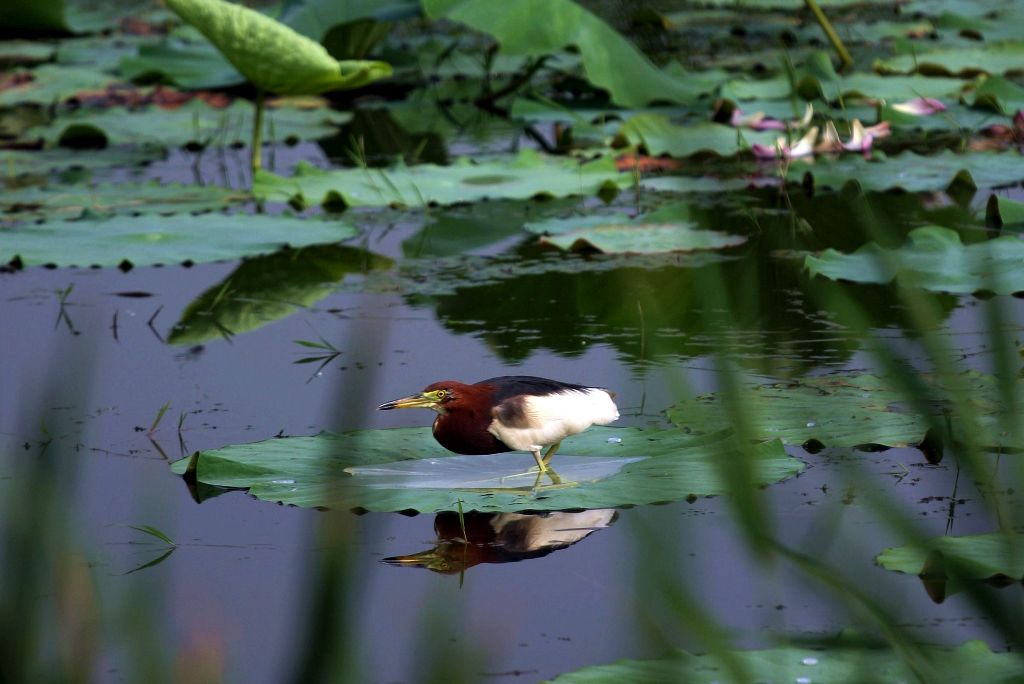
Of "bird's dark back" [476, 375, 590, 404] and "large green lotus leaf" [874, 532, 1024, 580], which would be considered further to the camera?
"bird's dark back" [476, 375, 590, 404]

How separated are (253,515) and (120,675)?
0.69 m

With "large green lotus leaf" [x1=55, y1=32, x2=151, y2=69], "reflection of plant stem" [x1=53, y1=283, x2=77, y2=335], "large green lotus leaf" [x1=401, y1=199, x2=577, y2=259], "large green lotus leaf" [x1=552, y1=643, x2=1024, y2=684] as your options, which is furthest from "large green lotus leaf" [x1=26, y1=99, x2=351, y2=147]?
"large green lotus leaf" [x1=552, y1=643, x2=1024, y2=684]

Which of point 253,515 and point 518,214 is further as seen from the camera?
point 518,214

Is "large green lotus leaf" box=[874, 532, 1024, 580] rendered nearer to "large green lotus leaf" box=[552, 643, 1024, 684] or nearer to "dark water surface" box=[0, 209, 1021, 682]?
"dark water surface" box=[0, 209, 1021, 682]

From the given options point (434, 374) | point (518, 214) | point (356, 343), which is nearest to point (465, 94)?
point (518, 214)

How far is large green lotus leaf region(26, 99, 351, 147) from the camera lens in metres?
6.93

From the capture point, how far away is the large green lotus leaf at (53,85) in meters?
7.99

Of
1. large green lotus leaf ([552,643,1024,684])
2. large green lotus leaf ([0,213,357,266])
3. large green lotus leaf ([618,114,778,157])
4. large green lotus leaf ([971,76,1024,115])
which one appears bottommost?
large green lotus leaf ([618,114,778,157])

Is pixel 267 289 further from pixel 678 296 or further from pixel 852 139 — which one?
pixel 852 139

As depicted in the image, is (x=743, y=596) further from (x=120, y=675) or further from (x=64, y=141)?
(x=64, y=141)

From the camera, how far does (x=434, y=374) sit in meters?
3.51

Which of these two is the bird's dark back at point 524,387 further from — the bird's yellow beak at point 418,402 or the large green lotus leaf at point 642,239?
the large green lotus leaf at point 642,239

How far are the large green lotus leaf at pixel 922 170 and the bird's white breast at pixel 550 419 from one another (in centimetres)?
253

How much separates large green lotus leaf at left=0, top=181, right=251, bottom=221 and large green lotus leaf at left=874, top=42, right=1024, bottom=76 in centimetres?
326
